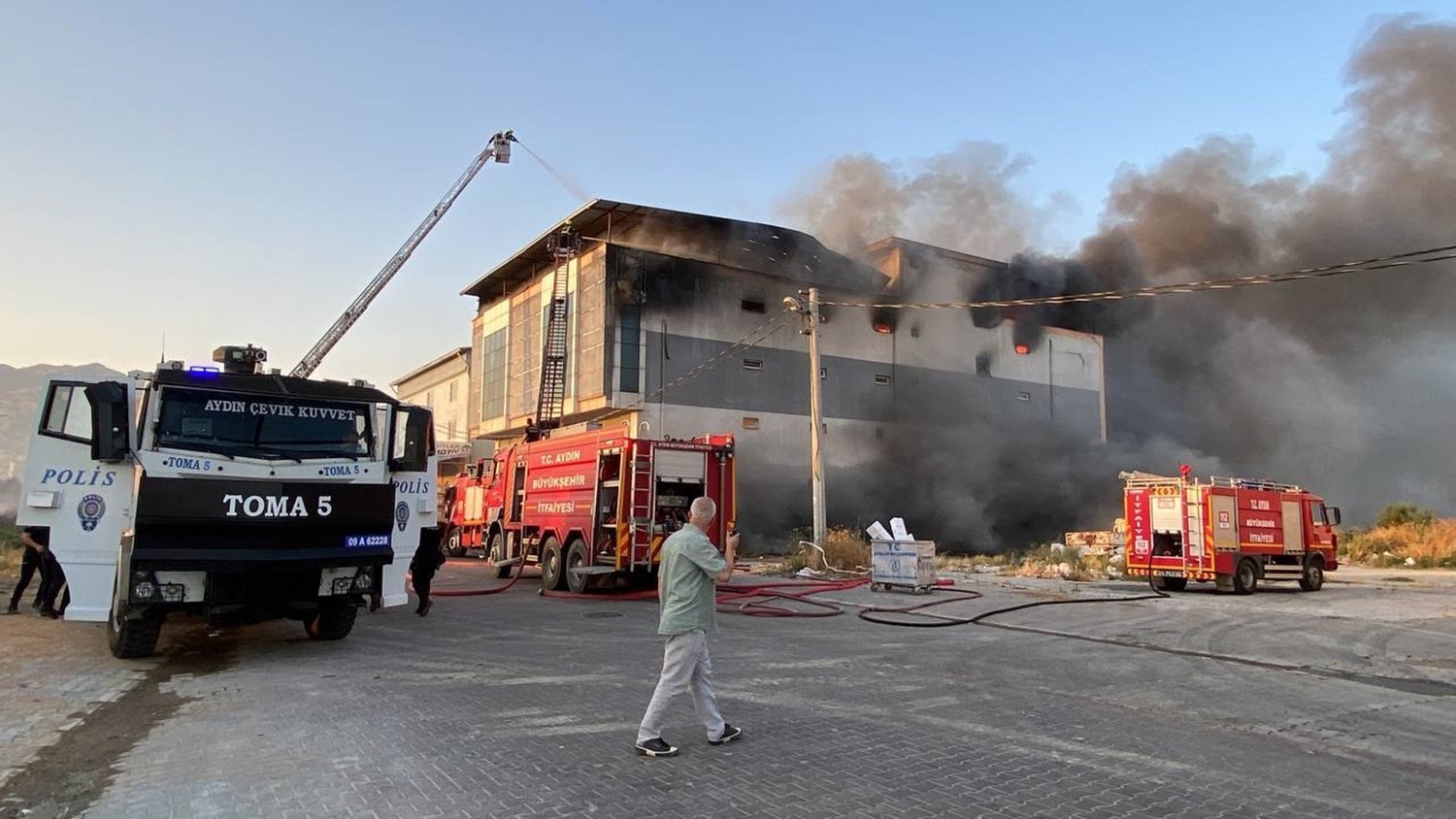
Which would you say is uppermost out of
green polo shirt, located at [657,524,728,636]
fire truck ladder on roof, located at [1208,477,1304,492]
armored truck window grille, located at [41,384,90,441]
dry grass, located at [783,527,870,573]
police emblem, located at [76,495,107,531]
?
armored truck window grille, located at [41,384,90,441]

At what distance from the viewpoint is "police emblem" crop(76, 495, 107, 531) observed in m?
7.17

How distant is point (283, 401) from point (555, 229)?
81.6 ft

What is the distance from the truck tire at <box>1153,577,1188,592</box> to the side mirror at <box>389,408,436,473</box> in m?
14.6

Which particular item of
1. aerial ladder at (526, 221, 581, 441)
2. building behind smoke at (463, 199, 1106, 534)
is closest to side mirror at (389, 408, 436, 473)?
building behind smoke at (463, 199, 1106, 534)

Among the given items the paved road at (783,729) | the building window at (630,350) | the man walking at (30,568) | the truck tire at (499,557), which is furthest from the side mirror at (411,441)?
the building window at (630,350)

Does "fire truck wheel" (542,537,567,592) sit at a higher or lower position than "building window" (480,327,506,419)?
lower

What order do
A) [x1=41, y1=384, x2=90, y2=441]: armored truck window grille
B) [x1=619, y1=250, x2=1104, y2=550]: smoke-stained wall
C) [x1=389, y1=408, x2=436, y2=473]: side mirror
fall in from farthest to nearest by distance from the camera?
[x1=619, y1=250, x2=1104, y2=550]: smoke-stained wall < [x1=389, y1=408, x2=436, y2=473]: side mirror < [x1=41, y1=384, x2=90, y2=441]: armored truck window grille

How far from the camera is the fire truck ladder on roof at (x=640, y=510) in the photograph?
44.8ft

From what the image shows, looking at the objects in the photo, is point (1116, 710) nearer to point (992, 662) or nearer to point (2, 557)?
point (992, 662)

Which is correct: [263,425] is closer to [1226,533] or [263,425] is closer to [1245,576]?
[1226,533]

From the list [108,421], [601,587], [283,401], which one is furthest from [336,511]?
[601,587]

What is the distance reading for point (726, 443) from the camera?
14.7 meters

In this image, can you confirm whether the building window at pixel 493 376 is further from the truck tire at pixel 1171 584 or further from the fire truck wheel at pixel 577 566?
the truck tire at pixel 1171 584

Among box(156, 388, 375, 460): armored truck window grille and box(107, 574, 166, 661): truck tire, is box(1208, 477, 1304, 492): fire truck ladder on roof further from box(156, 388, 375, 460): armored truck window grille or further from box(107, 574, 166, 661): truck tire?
box(107, 574, 166, 661): truck tire
